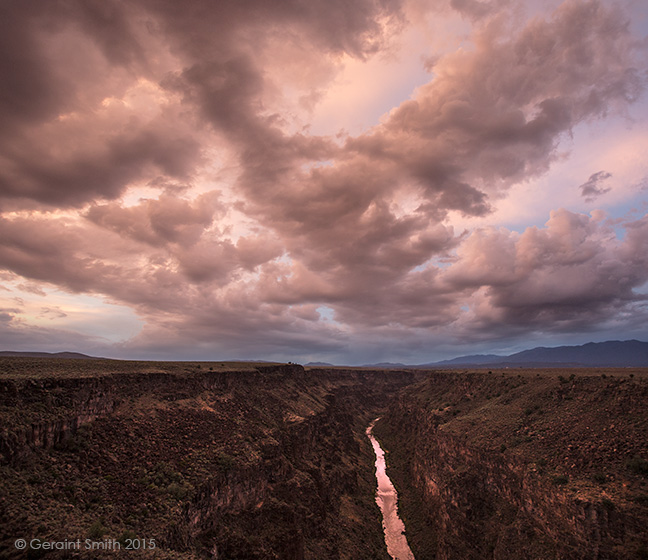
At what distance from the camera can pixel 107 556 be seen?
842 inches

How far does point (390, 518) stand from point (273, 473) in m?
35.1

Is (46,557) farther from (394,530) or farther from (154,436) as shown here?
(394,530)

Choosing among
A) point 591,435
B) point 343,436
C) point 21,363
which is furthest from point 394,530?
point 21,363

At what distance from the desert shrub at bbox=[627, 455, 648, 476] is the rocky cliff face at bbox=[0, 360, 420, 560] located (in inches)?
1565

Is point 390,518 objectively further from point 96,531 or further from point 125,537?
point 96,531

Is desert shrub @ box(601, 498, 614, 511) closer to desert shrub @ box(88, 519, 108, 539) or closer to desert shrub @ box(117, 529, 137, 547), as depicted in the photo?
desert shrub @ box(117, 529, 137, 547)

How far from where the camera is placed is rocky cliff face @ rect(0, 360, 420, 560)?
2597 centimetres

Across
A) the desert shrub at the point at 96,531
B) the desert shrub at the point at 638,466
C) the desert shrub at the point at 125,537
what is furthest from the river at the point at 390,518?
the desert shrub at the point at 96,531

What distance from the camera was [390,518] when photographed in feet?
222

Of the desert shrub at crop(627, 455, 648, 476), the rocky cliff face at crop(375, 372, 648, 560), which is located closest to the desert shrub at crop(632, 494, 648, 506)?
the rocky cliff face at crop(375, 372, 648, 560)

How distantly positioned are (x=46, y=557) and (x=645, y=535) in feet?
150

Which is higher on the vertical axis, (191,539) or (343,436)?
(191,539)

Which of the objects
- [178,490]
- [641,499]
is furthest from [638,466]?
[178,490]

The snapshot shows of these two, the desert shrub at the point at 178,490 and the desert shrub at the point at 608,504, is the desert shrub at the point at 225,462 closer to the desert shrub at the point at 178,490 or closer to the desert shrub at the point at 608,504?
the desert shrub at the point at 178,490
